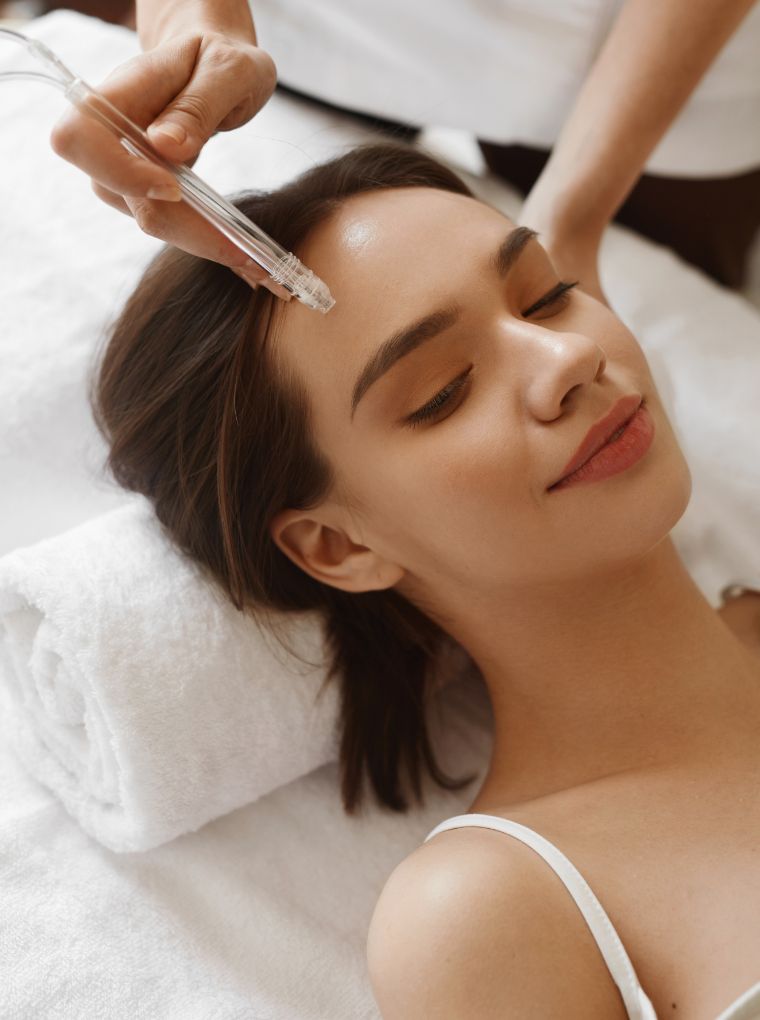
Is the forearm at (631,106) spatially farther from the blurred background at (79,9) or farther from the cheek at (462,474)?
the blurred background at (79,9)

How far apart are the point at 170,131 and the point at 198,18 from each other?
294 mm

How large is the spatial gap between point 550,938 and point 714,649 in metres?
0.36

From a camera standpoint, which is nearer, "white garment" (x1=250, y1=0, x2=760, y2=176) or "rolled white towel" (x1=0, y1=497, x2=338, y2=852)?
"rolled white towel" (x1=0, y1=497, x2=338, y2=852)

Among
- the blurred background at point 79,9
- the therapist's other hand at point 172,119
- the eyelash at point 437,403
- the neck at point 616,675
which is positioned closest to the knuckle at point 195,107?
the therapist's other hand at point 172,119

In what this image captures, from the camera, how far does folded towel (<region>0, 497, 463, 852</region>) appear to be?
1095 millimetres

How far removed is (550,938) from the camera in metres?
0.94

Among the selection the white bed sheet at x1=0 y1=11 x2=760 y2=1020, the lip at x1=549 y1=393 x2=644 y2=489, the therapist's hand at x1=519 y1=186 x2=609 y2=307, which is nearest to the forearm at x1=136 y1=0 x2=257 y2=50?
the white bed sheet at x1=0 y1=11 x2=760 y2=1020

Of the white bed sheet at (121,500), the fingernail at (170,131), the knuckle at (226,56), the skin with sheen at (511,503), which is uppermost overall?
the knuckle at (226,56)

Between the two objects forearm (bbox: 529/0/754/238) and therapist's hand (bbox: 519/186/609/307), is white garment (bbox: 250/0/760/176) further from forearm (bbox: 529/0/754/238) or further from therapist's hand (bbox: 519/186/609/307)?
therapist's hand (bbox: 519/186/609/307)

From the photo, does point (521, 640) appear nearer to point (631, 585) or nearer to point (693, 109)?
point (631, 585)

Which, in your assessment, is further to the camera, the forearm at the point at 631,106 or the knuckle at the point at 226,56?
the forearm at the point at 631,106

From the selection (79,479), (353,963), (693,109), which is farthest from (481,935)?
(693,109)

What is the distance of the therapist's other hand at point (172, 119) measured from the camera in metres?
0.82

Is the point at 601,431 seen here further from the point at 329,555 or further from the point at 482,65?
the point at 482,65
